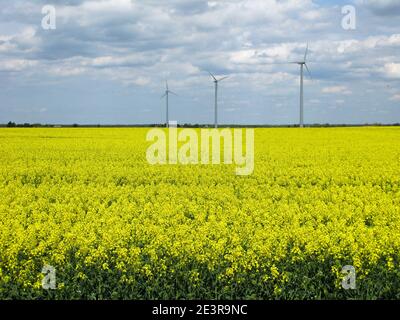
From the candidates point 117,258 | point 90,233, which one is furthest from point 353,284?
point 90,233

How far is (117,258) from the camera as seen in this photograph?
855cm

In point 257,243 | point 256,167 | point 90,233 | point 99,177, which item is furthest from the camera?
point 256,167

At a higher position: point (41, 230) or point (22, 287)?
point (41, 230)

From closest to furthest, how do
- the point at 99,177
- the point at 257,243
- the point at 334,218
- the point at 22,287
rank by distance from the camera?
1. the point at 22,287
2. the point at 257,243
3. the point at 334,218
4. the point at 99,177

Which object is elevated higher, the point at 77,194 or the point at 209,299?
the point at 77,194

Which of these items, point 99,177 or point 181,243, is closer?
point 181,243

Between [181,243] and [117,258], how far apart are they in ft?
3.55

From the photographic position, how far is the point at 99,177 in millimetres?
18844

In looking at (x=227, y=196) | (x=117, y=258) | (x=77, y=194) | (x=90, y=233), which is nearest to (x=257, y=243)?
(x=117, y=258)

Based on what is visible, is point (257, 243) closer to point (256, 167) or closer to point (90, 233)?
point (90, 233)

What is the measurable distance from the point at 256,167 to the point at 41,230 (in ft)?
41.8
